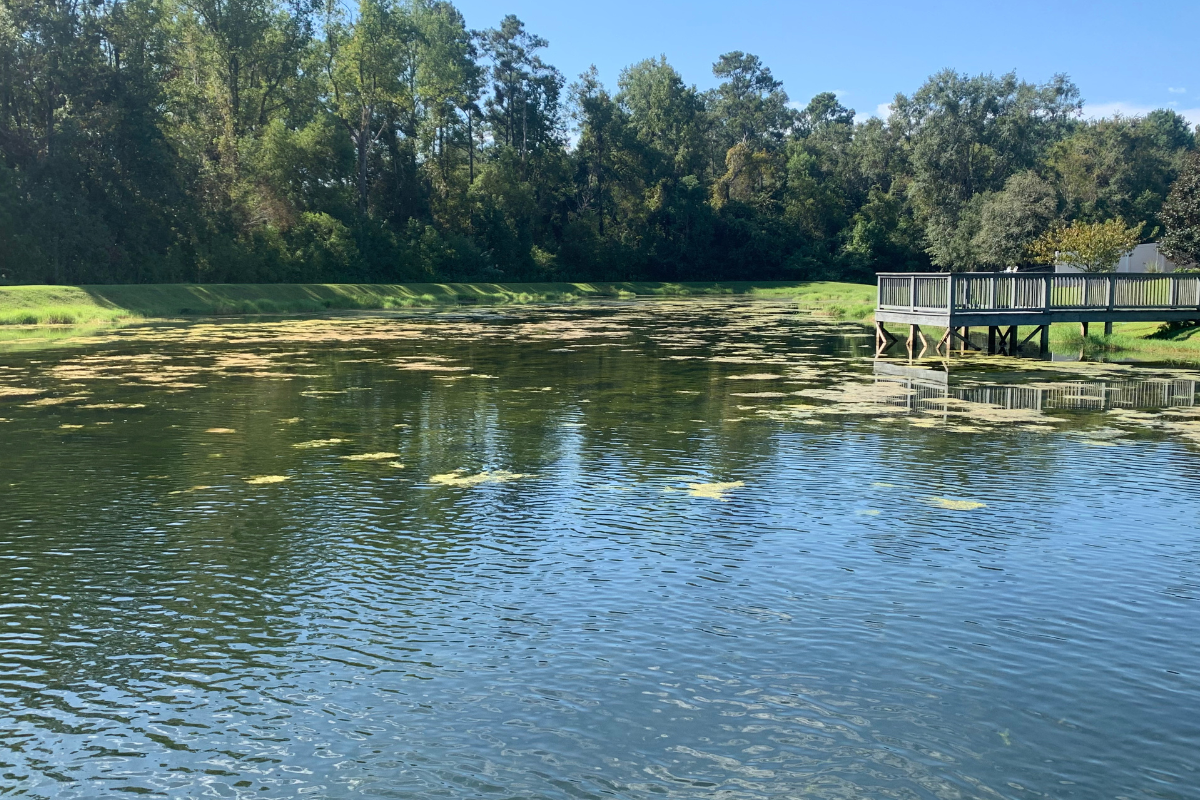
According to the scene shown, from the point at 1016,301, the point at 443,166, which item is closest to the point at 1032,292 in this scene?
the point at 1016,301

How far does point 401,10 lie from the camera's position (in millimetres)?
88688

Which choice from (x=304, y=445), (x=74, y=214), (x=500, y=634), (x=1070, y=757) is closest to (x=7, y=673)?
(x=500, y=634)

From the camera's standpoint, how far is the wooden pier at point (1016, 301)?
105 ft

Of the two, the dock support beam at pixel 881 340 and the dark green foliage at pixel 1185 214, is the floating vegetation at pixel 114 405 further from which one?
the dark green foliage at pixel 1185 214

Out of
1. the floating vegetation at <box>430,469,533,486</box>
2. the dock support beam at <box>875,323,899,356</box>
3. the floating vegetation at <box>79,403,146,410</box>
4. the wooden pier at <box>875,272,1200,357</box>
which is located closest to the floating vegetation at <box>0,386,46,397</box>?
the floating vegetation at <box>79,403,146,410</box>

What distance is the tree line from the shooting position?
6519cm

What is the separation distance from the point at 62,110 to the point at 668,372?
54.1 metres

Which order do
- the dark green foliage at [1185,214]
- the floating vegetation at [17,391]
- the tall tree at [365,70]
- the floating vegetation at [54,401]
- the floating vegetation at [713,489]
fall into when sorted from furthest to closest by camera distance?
1. the tall tree at [365,70]
2. the dark green foliage at [1185,214]
3. the floating vegetation at [17,391]
4. the floating vegetation at [54,401]
5. the floating vegetation at [713,489]

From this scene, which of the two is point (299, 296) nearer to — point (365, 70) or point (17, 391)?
point (365, 70)

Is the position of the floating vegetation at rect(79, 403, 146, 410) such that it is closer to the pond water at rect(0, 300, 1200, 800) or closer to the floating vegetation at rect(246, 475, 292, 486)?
the pond water at rect(0, 300, 1200, 800)

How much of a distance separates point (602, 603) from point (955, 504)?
5.92m

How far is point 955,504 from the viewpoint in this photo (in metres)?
13.4

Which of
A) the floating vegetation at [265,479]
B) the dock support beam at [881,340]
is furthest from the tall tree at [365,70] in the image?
the floating vegetation at [265,479]

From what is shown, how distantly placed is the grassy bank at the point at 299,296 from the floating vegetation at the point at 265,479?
125 feet
